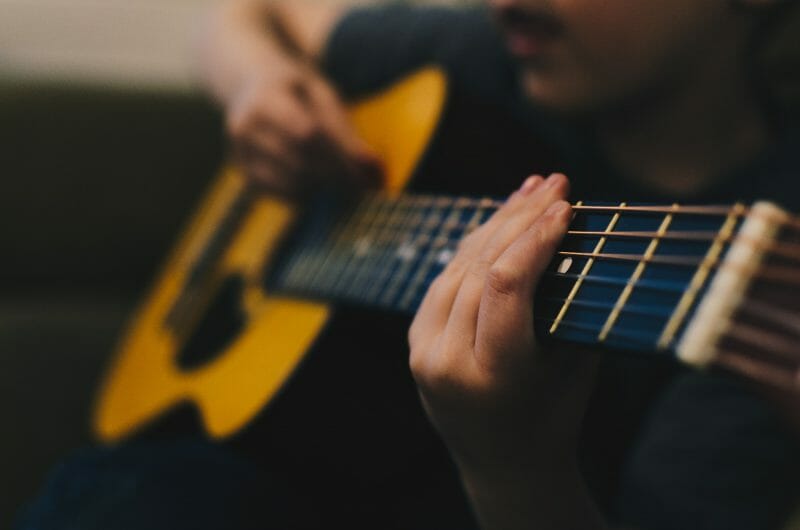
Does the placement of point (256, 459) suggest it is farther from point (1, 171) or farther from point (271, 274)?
point (1, 171)

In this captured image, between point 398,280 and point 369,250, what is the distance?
0.09m

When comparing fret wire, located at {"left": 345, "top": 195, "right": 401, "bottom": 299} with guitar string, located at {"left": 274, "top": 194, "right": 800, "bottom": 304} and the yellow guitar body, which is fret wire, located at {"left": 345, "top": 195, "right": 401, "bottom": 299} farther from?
guitar string, located at {"left": 274, "top": 194, "right": 800, "bottom": 304}

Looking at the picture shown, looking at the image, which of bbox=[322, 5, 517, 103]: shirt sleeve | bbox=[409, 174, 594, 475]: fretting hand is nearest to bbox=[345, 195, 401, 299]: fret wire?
bbox=[409, 174, 594, 475]: fretting hand

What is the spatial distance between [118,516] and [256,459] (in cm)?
11

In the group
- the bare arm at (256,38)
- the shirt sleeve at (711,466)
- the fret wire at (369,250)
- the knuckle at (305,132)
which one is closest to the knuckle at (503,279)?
the fret wire at (369,250)

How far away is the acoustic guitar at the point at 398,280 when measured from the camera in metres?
0.32

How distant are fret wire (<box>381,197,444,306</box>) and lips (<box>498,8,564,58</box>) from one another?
218 millimetres

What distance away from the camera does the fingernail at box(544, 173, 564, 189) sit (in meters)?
0.45

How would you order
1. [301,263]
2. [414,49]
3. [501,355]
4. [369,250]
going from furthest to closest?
[414,49] → [301,263] → [369,250] → [501,355]

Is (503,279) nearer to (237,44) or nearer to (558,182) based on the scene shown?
(558,182)

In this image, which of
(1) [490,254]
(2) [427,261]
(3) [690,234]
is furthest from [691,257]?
(2) [427,261]

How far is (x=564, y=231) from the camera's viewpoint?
407 mm

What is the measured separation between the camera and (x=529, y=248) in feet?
1.31

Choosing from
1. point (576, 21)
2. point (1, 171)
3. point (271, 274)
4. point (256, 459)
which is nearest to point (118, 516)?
point (256, 459)
